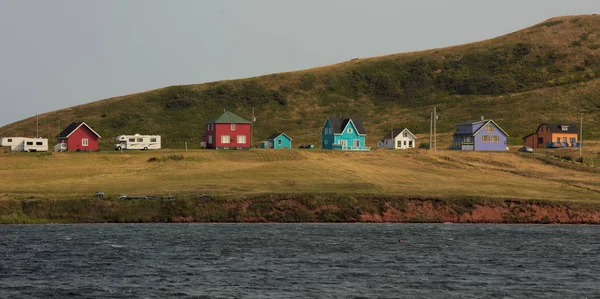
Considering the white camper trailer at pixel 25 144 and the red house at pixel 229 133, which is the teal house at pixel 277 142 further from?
the white camper trailer at pixel 25 144

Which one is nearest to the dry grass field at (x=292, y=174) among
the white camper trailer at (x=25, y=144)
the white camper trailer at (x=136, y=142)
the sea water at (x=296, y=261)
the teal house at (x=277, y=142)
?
the white camper trailer at (x=25, y=144)

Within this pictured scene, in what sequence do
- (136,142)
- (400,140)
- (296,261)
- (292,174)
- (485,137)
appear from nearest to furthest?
(296,261) → (292,174) → (136,142) → (485,137) → (400,140)

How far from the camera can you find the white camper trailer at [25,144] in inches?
4712

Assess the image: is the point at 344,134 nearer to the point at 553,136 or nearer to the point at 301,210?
the point at 553,136

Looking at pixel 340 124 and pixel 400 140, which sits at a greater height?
pixel 340 124

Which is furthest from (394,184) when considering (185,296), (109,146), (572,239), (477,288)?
(109,146)

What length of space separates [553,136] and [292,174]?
78.2 meters

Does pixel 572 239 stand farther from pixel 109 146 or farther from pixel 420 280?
pixel 109 146

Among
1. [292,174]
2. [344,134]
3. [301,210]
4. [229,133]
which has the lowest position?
[301,210]

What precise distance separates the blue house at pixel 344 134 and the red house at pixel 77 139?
40864 mm

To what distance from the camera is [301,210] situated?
2995 inches

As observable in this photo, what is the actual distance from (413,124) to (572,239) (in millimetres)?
121751

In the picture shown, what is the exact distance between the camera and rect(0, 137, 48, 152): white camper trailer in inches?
4712

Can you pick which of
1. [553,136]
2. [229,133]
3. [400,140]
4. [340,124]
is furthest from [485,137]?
[229,133]
